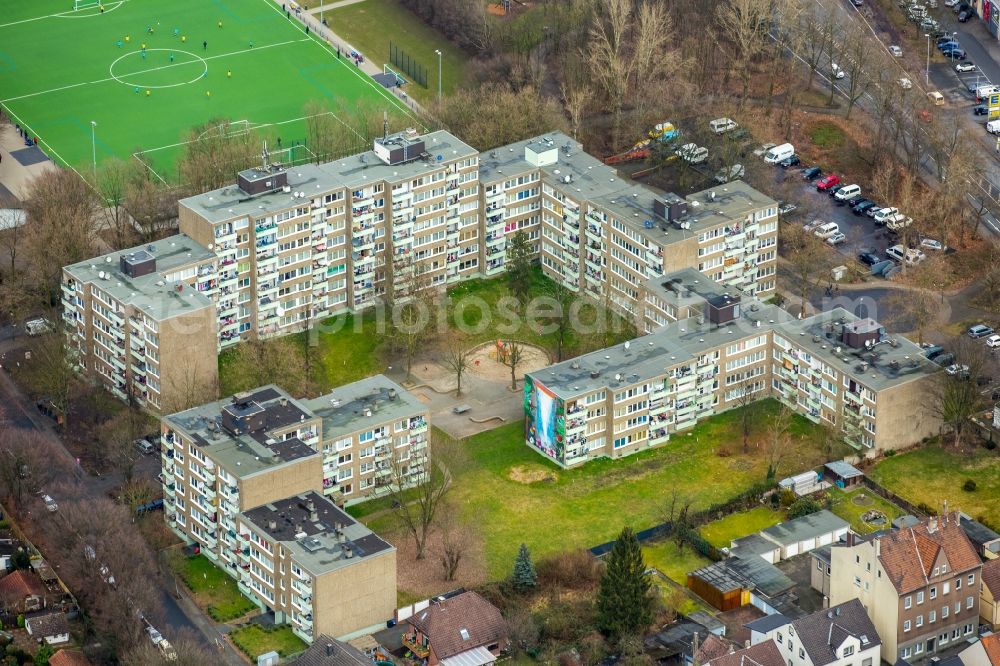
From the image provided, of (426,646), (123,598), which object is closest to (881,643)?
(426,646)

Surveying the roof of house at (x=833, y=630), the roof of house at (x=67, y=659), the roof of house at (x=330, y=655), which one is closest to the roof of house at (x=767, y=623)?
the roof of house at (x=833, y=630)

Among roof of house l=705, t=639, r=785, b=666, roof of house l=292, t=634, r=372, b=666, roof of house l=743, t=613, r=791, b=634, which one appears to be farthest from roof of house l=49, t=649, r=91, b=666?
roof of house l=743, t=613, r=791, b=634

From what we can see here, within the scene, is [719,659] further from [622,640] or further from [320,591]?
[320,591]

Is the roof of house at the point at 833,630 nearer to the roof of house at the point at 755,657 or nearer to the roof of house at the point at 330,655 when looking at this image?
the roof of house at the point at 755,657

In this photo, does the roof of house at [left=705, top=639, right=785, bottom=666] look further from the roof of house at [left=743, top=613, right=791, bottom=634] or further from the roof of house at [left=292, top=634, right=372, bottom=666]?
the roof of house at [left=292, top=634, right=372, bottom=666]
